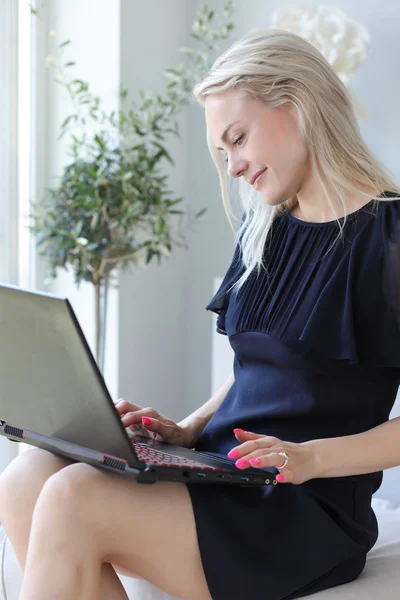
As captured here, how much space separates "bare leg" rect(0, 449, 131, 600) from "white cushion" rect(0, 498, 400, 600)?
189 millimetres

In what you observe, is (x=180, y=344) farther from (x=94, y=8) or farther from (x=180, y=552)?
(x=180, y=552)

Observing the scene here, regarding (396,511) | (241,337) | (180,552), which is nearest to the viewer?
(180,552)

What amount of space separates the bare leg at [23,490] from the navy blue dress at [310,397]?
0.25m

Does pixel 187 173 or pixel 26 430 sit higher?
pixel 187 173

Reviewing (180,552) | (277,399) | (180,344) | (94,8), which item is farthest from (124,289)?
(180,552)

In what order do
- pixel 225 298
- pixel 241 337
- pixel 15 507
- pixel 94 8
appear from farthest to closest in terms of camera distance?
pixel 94 8 → pixel 225 298 → pixel 241 337 → pixel 15 507

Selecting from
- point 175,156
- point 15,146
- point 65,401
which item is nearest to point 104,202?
point 15,146

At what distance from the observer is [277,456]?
116 cm

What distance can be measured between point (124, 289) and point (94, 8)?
99 cm

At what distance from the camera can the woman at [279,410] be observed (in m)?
1.14

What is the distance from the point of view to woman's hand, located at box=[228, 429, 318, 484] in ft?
3.77

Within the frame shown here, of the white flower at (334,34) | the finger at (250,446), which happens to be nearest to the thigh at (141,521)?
the finger at (250,446)

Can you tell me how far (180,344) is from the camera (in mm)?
3260

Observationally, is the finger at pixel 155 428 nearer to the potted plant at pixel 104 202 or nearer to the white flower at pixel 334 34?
the potted plant at pixel 104 202
